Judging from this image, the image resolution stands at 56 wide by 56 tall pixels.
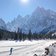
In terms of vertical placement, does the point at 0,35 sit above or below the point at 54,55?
above

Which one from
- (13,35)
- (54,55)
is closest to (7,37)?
(13,35)

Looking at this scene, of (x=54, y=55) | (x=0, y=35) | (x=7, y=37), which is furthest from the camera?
(x=7, y=37)

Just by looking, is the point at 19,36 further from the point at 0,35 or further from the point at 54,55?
the point at 54,55

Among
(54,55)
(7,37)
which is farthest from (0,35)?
(54,55)

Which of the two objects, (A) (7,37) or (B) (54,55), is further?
(A) (7,37)

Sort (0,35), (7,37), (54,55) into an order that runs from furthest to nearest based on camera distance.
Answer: (7,37), (0,35), (54,55)

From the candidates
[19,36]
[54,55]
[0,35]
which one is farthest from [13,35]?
[54,55]

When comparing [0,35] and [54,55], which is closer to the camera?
[54,55]

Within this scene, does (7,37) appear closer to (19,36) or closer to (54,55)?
(19,36)

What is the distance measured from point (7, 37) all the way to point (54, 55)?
4460 inches

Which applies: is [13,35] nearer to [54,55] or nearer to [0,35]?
[0,35]

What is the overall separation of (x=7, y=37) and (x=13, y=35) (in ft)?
26.4

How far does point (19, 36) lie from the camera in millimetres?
140750

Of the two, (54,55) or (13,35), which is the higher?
(13,35)
